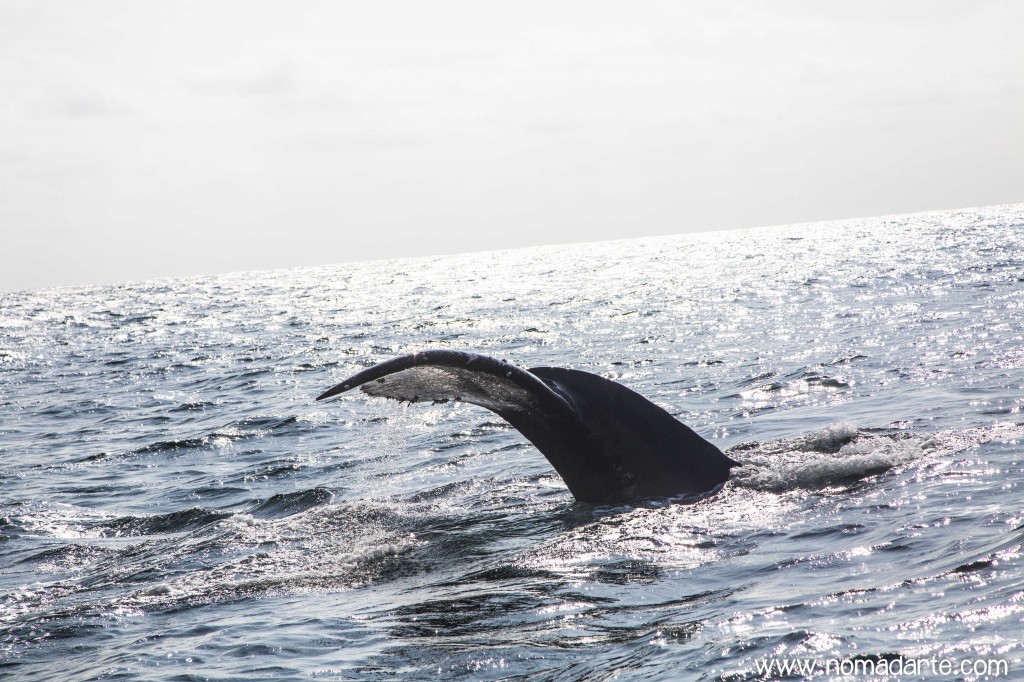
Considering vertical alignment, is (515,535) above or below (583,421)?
below

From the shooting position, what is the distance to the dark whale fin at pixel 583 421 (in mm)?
5645

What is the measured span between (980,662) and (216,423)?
1277 cm

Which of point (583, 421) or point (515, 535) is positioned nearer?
point (583, 421)

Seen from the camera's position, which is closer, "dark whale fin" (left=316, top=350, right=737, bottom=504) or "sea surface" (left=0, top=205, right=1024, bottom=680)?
"sea surface" (left=0, top=205, right=1024, bottom=680)

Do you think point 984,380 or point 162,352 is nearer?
point 984,380

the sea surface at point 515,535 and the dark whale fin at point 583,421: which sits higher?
the dark whale fin at point 583,421

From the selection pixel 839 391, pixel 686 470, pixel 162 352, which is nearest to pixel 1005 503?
pixel 686 470

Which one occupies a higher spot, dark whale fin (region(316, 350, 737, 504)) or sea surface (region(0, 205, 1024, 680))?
dark whale fin (region(316, 350, 737, 504))

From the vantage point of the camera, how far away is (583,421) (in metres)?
6.19

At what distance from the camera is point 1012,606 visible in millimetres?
4207

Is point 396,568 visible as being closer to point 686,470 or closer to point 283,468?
point 686,470

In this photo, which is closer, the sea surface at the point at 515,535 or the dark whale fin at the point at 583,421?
the sea surface at the point at 515,535

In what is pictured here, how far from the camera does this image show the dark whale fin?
5.64 m

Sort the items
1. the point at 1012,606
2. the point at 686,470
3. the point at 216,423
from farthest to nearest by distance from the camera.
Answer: the point at 216,423 → the point at 686,470 → the point at 1012,606
